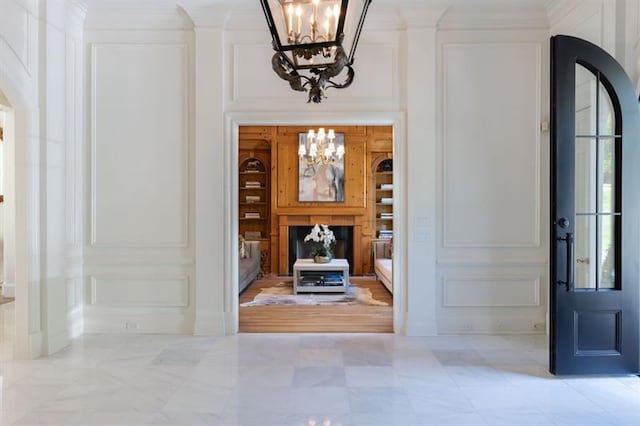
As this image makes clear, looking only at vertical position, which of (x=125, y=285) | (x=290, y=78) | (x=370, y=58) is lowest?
(x=125, y=285)

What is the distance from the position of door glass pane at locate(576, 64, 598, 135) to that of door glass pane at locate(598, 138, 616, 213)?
6.2 inches

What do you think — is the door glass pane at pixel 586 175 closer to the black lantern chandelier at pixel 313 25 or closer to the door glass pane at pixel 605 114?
the door glass pane at pixel 605 114

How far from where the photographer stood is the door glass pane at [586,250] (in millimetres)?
3734

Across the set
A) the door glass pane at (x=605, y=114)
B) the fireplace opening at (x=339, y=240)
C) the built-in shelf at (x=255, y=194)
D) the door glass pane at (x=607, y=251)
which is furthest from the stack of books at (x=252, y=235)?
the door glass pane at (x=605, y=114)

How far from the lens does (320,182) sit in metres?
9.60

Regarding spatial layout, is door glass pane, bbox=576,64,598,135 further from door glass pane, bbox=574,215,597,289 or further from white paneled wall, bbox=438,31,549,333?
white paneled wall, bbox=438,31,549,333

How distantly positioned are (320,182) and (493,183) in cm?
513

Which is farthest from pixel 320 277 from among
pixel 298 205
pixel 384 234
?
pixel 384 234

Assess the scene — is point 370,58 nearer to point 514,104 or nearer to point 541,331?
point 514,104

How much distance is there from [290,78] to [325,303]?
466 cm

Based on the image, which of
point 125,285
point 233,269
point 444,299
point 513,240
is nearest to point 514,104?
point 513,240

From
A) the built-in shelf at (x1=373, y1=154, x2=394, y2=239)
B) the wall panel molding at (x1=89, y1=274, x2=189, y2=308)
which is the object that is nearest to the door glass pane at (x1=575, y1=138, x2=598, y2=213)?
the wall panel molding at (x1=89, y1=274, x2=189, y2=308)

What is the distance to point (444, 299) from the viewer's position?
4.89m

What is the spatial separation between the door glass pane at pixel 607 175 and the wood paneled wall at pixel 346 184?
238 inches
